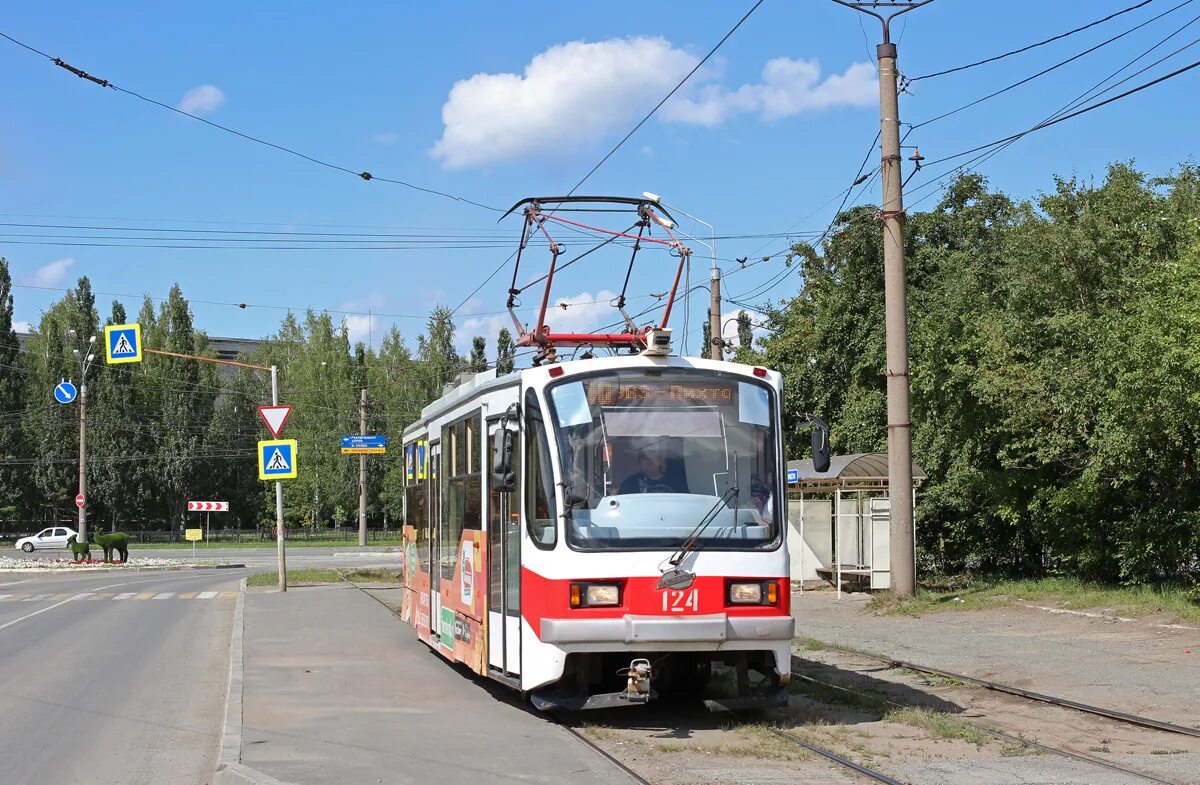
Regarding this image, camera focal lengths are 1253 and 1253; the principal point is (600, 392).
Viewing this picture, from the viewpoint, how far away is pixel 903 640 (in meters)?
16.7

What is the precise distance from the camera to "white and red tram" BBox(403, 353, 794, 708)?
9742 mm

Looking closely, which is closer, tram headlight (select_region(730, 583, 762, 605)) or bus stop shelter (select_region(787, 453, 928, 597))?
tram headlight (select_region(730, 583, 762, 605))

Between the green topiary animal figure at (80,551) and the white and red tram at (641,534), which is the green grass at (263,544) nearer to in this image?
the green topiary animal figure at (80,551)

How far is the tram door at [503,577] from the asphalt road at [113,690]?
2467 mm

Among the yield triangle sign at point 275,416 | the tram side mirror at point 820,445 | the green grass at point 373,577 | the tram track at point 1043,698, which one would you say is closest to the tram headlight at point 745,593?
A: the tram side mirror at point 820,445

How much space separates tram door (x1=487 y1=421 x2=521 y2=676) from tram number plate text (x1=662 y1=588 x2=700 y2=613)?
141cm

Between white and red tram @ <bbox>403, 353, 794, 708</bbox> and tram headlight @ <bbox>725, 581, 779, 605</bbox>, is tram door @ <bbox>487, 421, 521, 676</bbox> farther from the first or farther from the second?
tram headlight @ <bbox>725, 581, 779, 605</bbox>

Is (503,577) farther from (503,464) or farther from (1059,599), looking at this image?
(1059,599)

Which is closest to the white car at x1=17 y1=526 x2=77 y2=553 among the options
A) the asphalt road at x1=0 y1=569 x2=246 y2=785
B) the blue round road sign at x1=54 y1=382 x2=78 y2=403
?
the blue round road sign at x1=54 y1=382 x2=78 y2=403

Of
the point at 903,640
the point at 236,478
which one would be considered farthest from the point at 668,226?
the point at 236,478

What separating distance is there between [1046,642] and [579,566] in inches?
342

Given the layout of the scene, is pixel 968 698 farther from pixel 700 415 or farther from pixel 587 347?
pixel 587 347

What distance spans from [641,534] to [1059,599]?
522 inches

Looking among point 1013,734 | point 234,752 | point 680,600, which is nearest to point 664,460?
point 680,600
